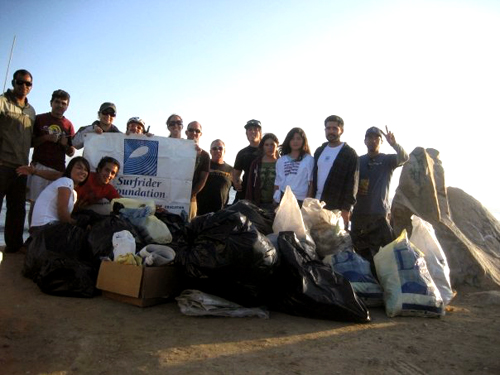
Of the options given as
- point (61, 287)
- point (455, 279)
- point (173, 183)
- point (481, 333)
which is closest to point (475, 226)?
point (455, 279)

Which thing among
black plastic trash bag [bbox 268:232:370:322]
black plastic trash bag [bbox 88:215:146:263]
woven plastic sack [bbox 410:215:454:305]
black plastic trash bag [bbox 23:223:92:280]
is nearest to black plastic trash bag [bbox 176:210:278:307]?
black plastic trash bag [bbox 268:232:370:322]

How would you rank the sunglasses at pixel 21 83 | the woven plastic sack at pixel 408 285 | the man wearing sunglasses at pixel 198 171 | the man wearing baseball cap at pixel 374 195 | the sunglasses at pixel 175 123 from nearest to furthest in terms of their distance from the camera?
the woven plastic sack at pixel 408 285
the sunglasses at pixel 21 83
the man wearing baseball cap at pixel 374 195
the man wearing sunglasses at pixel 198 171
the sunglasses at pixel 175 123

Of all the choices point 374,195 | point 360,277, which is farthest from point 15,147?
point 374,195

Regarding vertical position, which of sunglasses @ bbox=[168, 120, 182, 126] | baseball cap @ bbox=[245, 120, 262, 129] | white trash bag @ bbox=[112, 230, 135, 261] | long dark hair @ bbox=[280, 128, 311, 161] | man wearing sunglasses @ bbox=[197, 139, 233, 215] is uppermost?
baseball cap @ bbox=[245, 120, 262, 129]

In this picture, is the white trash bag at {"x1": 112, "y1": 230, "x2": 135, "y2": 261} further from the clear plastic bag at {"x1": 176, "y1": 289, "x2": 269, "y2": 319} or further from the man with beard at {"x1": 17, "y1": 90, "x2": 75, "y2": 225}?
the man with beard at {"x1": 17, "y1": 90, "x2": 75, "y2": 225}

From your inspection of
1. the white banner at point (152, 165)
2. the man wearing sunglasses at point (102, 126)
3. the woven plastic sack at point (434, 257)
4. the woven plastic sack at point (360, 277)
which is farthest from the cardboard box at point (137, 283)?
the woven plastic sack at point (434, 257)

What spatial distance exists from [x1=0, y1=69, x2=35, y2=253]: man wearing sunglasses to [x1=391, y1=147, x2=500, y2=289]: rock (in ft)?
16.3

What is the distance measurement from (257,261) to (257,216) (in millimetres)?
929

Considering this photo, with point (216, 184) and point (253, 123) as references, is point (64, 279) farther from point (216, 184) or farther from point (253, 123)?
point (253, 123)

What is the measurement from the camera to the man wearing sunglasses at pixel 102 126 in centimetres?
474

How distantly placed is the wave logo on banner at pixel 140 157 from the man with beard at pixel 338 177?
2071mm

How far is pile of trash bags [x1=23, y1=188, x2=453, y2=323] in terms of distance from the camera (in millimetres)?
2887

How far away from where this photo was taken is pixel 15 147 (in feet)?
13.9

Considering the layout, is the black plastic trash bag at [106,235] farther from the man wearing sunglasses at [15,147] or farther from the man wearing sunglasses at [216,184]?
the man wearing sunglasses at [216,184]
